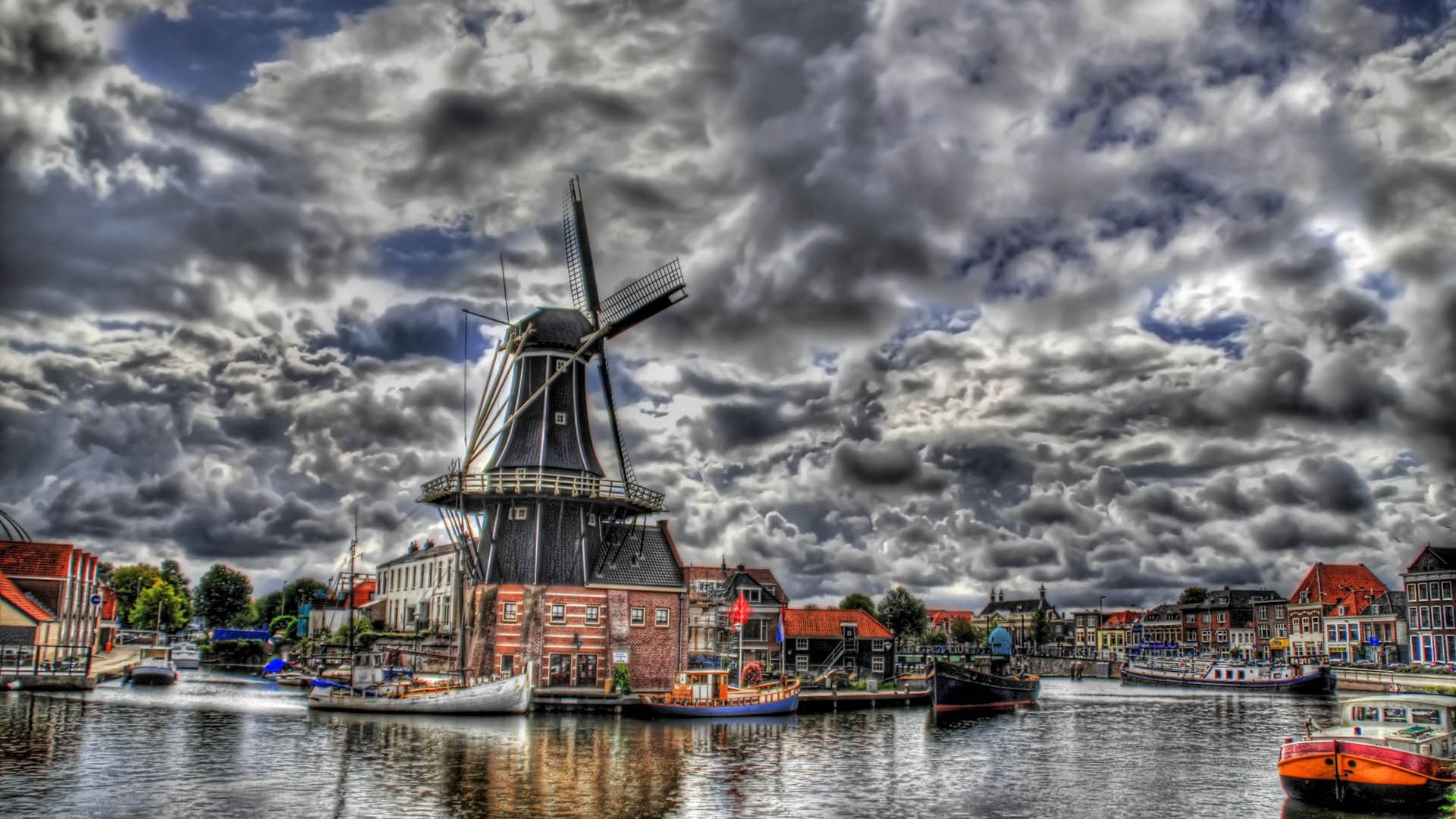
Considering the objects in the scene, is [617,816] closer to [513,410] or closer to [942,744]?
[942,744]

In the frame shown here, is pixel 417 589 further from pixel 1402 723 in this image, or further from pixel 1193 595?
pixel 1193 595

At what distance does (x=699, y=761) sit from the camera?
36.6 meters

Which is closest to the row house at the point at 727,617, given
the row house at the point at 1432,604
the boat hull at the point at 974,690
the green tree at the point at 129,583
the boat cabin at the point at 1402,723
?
the boat hull at the point at 974,690

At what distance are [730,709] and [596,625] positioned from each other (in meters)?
8.61

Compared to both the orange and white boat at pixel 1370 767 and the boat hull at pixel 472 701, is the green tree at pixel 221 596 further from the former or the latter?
the orange and white boat at pixel 1370 767

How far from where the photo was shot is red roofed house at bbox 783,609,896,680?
276ft

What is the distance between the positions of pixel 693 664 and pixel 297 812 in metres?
40.6

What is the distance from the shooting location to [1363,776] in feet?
94.1

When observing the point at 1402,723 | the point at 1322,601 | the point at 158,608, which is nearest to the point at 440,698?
the point at 1402,723

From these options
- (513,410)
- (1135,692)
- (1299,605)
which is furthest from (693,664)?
(1299,605)

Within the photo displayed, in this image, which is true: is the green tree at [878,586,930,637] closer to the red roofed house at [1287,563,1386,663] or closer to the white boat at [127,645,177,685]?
the red roofed house at [1287,563,1386,663]

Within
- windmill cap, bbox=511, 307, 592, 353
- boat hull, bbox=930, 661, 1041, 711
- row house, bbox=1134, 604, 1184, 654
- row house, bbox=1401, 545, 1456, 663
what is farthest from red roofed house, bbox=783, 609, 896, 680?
row house, bbox=1134, 604, 1184, 654

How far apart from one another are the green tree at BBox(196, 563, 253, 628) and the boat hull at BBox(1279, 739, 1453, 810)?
459 feet

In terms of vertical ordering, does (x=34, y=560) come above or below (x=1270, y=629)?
above
